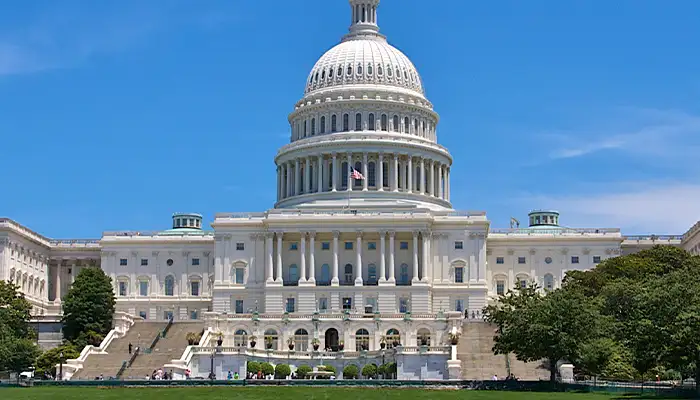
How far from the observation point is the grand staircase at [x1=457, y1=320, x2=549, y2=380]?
109312mm

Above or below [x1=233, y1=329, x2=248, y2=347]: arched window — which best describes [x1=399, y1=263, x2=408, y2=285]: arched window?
above

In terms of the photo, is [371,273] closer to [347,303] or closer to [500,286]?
[347,303]

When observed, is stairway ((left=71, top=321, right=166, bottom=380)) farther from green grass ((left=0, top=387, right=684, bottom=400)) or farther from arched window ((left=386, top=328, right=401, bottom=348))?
arched window ((left=386, top=328, right=401, bottom=348))

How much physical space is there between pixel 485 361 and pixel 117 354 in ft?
109

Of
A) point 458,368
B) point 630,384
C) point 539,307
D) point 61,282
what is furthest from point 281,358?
point 61,282

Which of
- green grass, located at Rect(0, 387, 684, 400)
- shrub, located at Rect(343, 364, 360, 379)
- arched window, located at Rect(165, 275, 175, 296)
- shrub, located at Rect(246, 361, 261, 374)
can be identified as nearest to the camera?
green grass, located at Rect(0, 387, 684, 400)

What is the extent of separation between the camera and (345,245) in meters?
154

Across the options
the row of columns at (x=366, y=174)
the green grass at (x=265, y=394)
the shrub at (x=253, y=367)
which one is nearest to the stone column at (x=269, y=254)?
the row of columns at (x=366, y=174)

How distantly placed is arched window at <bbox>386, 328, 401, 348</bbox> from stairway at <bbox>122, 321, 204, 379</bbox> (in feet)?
60.1

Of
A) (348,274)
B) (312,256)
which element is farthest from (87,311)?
(348,274)

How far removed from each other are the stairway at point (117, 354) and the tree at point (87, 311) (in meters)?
2.91

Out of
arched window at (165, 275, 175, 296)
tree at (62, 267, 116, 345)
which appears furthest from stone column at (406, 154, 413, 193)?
tree at (62, 267, 116, 345)

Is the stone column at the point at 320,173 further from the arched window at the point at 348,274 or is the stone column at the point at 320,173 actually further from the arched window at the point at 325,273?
the arched window at the point at 348,274

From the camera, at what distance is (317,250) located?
154m
